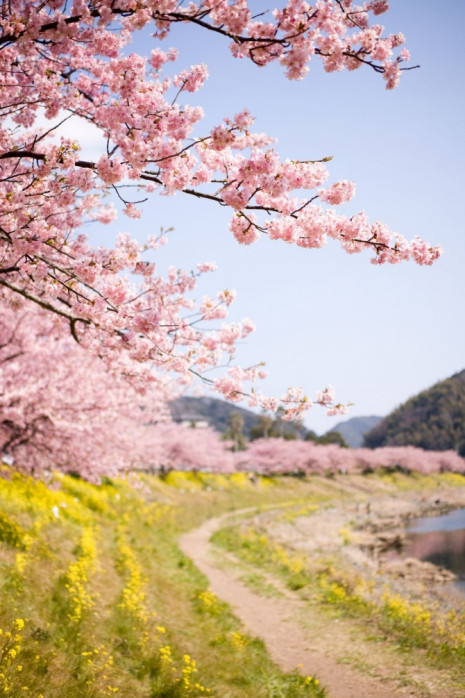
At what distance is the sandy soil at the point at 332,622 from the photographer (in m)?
8.39

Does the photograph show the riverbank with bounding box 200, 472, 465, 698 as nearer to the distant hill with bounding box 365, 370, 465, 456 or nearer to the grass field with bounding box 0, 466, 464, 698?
the grass field with bounding box 0, 466, 464, 698

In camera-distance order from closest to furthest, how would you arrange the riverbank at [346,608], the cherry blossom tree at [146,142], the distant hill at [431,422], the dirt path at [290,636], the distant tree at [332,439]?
the cherry blossom tree at [146,142]
the dirt path at [290,636]
the riverbank at [346,608]
the distant tree at [332,439]
the distant hill at [431,422]

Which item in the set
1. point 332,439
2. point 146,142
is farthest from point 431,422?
point 146,142

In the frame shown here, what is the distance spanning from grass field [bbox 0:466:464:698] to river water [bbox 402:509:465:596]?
10.5 meters

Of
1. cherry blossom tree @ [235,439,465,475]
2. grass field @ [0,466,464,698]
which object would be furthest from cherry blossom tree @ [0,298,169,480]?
cherry blossom tree @ [235,439,465,475]

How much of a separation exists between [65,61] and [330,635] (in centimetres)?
1223

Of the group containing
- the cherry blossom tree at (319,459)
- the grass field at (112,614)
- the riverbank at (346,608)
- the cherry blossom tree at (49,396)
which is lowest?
the cherry blossom tree at (319,459)

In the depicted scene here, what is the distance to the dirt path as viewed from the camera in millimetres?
8258

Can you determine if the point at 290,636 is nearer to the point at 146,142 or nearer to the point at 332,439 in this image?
the point at 146,142

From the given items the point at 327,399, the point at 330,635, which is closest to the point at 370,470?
the point at 330,635

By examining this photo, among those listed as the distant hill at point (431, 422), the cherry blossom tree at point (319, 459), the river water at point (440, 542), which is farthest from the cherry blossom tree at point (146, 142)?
the distant hill at point (431, 422)

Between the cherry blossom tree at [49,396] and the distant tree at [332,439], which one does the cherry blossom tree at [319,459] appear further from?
the cherry blossom tree at [49,396]

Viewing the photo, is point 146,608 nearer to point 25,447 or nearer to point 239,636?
point 239,636

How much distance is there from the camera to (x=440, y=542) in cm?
3131
